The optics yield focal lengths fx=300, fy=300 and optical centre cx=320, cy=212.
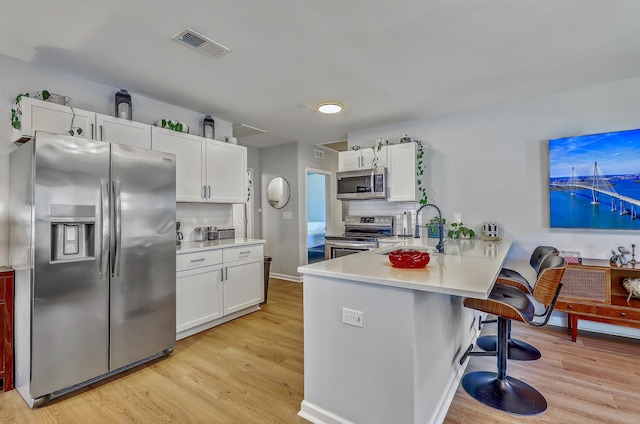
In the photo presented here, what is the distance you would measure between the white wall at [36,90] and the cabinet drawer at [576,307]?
4.63 meters

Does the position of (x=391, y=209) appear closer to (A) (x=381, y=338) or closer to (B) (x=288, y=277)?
(B) (x=288, y=277)

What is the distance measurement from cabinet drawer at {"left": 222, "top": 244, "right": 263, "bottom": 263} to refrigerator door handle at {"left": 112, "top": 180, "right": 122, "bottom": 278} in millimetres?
1170

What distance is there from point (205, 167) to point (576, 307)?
4.13m

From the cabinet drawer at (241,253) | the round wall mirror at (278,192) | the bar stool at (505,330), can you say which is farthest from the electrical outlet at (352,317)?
the round wall mirror at (278,192)

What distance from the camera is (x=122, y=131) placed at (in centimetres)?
286

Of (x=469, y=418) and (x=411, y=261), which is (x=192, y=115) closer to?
(x=411, y=261)

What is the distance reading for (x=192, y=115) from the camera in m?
3.75

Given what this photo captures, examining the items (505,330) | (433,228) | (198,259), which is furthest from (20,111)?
(433,228)

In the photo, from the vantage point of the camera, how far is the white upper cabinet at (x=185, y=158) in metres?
3.17

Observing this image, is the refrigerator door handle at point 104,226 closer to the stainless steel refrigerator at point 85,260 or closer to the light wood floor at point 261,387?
the stainless steel refrigerator at point 85,260

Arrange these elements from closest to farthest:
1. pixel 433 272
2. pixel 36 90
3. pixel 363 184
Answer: pixel 433 272 → pixel 36 90 → pixel 363 184

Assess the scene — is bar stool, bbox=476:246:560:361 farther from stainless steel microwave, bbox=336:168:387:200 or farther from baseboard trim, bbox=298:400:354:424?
stainless steel microwave, bbox=336:168:387:200

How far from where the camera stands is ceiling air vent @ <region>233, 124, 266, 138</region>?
14.4ft

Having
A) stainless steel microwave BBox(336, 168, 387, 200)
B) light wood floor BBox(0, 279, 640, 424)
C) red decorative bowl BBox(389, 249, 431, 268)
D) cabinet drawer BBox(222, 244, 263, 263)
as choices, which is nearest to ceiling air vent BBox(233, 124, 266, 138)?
stainless steel microwave BBox(336, 168, 387, 200)
